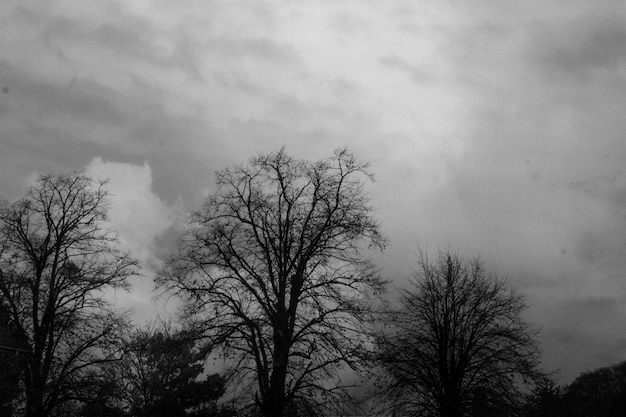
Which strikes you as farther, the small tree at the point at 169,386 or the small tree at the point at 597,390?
the small tree at the point at 597,390

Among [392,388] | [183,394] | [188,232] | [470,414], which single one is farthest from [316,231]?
[183,394]

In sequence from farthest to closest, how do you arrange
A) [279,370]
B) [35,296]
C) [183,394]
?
[183,394]
[35,296]
[279,370]

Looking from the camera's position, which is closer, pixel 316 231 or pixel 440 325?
pixel 316 231

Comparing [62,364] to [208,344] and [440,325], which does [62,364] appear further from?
[440,325]

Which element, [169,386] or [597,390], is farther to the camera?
[597,390]

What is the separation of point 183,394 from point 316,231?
2015 centimetres

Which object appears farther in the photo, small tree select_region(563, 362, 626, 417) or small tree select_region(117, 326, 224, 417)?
small tree select_region(563, 362, 626, 417)

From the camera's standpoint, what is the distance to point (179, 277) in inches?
804

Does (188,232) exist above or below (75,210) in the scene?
below

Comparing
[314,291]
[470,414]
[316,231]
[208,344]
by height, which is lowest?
[470,414]

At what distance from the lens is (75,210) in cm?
2752

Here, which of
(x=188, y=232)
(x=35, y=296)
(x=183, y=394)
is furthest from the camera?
(x=183, y=394)

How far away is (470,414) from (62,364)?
60.8ft

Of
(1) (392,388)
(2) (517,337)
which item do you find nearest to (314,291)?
(1) (392,388)
